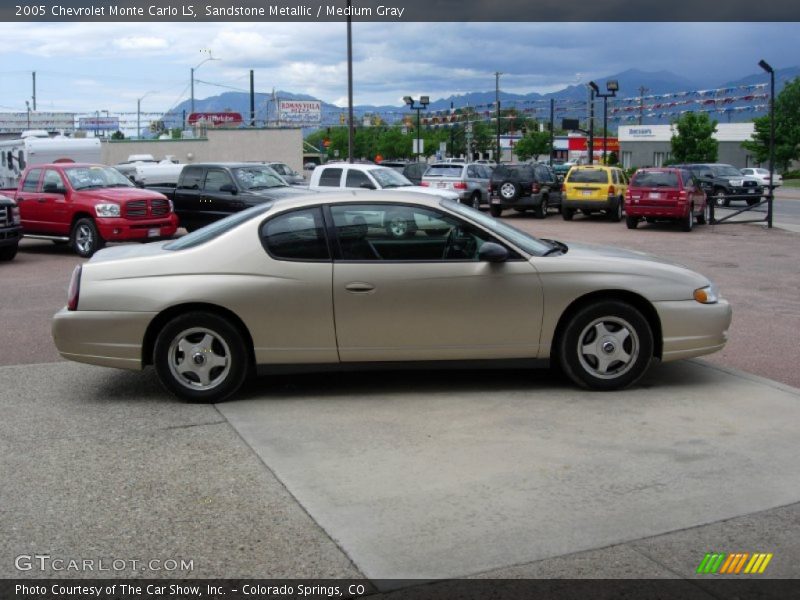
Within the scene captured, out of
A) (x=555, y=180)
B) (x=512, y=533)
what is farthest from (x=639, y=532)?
(x=555, y=180)

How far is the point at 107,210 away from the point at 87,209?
443 millimetres

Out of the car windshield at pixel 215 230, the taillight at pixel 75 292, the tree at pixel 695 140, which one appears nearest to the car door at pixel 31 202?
the car windshield at pixel 215 230

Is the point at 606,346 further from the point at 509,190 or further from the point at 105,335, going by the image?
the point at 509,190

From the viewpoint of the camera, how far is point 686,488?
17.1 ft

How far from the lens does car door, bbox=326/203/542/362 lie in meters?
7.02

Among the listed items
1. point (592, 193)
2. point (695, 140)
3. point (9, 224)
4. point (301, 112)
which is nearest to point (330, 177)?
point (592, 193)

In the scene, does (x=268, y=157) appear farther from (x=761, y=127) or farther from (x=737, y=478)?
(x=737, y=478)

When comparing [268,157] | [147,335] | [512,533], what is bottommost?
[512,533]

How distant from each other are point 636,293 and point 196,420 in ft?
11.0

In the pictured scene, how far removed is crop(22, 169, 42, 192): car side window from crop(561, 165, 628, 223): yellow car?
15.8m

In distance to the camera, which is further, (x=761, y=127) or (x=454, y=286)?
(x=761, y=127)

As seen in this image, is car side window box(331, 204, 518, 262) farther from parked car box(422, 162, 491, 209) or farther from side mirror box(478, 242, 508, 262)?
parked car box(422, 162, 491, 209)

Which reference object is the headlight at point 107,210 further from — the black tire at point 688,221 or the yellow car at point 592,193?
the yellow car at point 592,193

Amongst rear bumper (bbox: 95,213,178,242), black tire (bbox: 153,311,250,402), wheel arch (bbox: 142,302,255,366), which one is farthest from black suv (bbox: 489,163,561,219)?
black tire (bbox: 153,311,250,402)
